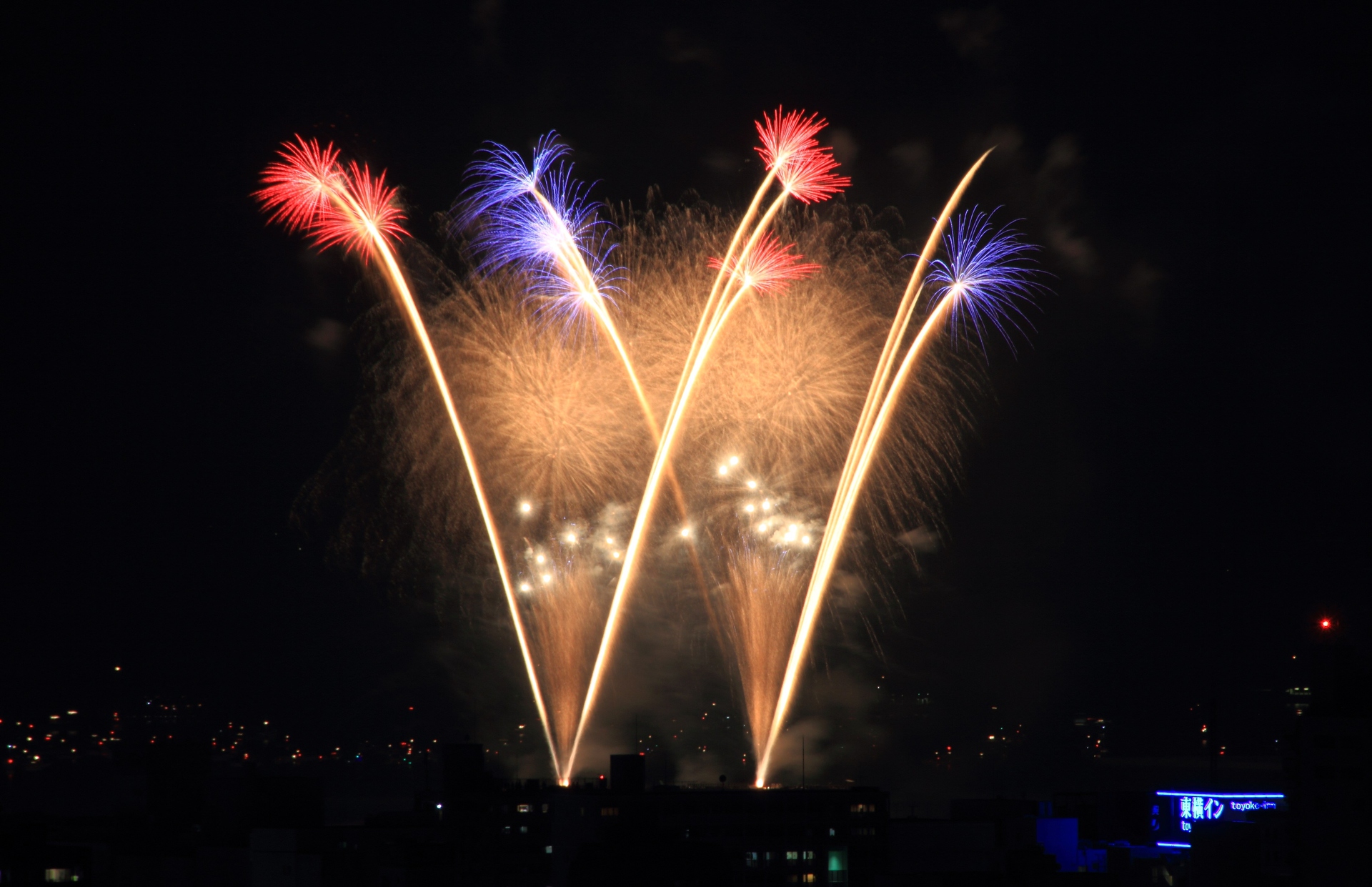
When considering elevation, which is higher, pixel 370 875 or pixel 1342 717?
pixel 1342 717

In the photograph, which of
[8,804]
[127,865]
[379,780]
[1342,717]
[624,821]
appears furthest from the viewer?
[379,780]

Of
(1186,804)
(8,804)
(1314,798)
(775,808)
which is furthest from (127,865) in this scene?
(8,804)

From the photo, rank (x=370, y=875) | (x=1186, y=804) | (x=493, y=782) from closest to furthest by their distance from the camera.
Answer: (x=370, y=875) < (x=493, y=782) < (x=1186, y=804)

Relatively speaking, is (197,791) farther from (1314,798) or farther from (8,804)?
(8,804)

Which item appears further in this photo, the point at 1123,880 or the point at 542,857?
the point at 542,857

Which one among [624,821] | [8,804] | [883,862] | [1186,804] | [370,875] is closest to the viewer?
[370,875]

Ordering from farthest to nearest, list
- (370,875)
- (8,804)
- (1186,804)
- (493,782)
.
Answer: (8,804)
(1186,804)
(493,782)
(370,875)

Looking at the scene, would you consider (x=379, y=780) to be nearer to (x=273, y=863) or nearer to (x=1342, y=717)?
(x=273, y=863)

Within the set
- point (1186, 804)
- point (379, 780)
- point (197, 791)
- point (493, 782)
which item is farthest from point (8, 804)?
point (1186, 804)

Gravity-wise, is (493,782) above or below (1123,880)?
above
